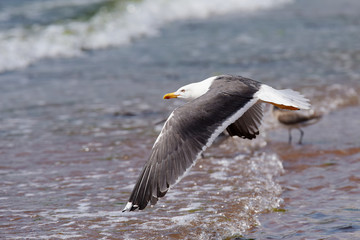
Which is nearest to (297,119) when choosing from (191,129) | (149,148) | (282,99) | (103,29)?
(149,148)

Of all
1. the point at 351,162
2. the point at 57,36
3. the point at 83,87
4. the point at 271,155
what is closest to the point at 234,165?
the point at 271,155

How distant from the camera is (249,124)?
524 centimetres

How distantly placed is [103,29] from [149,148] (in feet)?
33.0

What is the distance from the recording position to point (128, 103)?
8695 millimetres

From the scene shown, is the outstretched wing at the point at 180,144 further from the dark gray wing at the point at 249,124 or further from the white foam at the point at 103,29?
the white foam at the point at 103,29

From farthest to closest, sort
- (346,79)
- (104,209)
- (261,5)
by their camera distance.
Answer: (261,5) → (346,79) → (104,209)

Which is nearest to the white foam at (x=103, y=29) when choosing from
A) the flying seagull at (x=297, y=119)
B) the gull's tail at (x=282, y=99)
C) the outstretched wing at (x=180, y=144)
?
the flying seagull at (x=297, y=119)

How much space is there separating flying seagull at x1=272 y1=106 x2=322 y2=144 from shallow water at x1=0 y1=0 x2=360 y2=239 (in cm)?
16

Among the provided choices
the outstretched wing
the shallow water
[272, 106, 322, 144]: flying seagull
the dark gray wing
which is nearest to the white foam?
the shallow water

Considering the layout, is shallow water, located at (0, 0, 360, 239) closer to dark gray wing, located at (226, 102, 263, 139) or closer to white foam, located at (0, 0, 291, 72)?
dark gray wing, located at (226, 102, 263, 139)

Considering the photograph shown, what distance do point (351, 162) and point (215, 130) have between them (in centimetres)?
231

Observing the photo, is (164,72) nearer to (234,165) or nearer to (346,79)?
(346,79)

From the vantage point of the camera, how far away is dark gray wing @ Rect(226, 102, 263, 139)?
17.2 ft

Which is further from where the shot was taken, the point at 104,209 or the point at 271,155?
the point at 271,155
